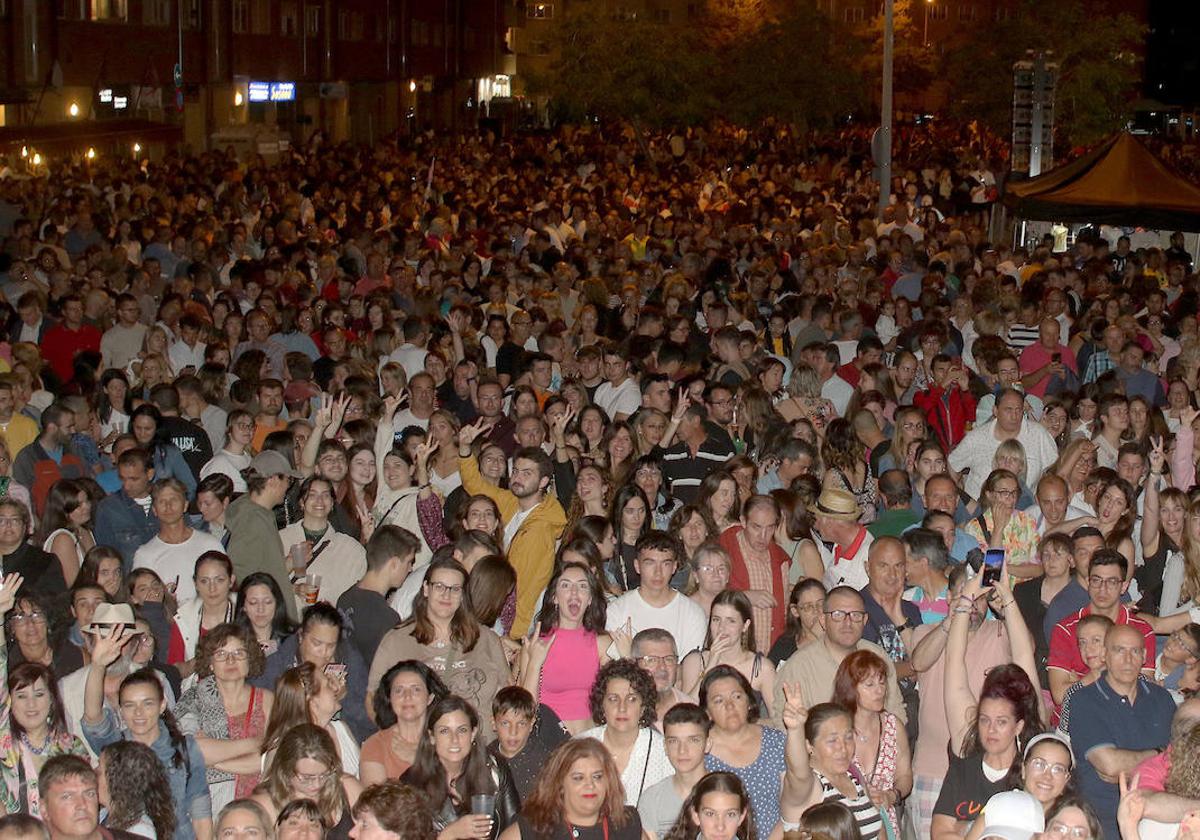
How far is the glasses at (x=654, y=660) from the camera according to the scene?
716 cm

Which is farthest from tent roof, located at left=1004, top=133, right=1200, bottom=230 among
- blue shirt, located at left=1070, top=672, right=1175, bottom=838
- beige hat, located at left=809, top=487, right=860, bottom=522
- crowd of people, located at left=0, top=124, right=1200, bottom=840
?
blue shirt, located at left=1070, top=672, right=1175, bottom=838

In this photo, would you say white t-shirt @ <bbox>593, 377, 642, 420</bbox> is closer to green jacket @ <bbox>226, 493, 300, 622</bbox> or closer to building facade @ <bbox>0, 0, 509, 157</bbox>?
green jacket @ <bbox>226, 493, 300, 622</bbox>

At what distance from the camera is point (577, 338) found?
14.5 meters

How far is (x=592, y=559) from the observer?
8.10 m

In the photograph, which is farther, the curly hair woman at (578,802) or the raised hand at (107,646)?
the raised hand at (107,646)

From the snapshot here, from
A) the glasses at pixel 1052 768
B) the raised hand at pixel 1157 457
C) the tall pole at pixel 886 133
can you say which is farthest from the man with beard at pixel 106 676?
the tall pole at pixel 886 133

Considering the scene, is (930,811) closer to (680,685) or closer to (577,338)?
(680,685)

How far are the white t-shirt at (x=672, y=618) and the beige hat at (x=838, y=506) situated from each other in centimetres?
127

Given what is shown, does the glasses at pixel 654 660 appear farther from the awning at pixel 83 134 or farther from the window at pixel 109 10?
the window at pixel 109 10

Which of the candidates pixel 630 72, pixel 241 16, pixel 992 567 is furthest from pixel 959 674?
pixel 241 16

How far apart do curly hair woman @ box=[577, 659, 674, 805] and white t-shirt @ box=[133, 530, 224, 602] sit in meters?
2.75

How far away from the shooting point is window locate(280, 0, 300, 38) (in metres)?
44.3

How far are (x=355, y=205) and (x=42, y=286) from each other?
371 inches

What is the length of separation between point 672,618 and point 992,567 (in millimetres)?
1537
